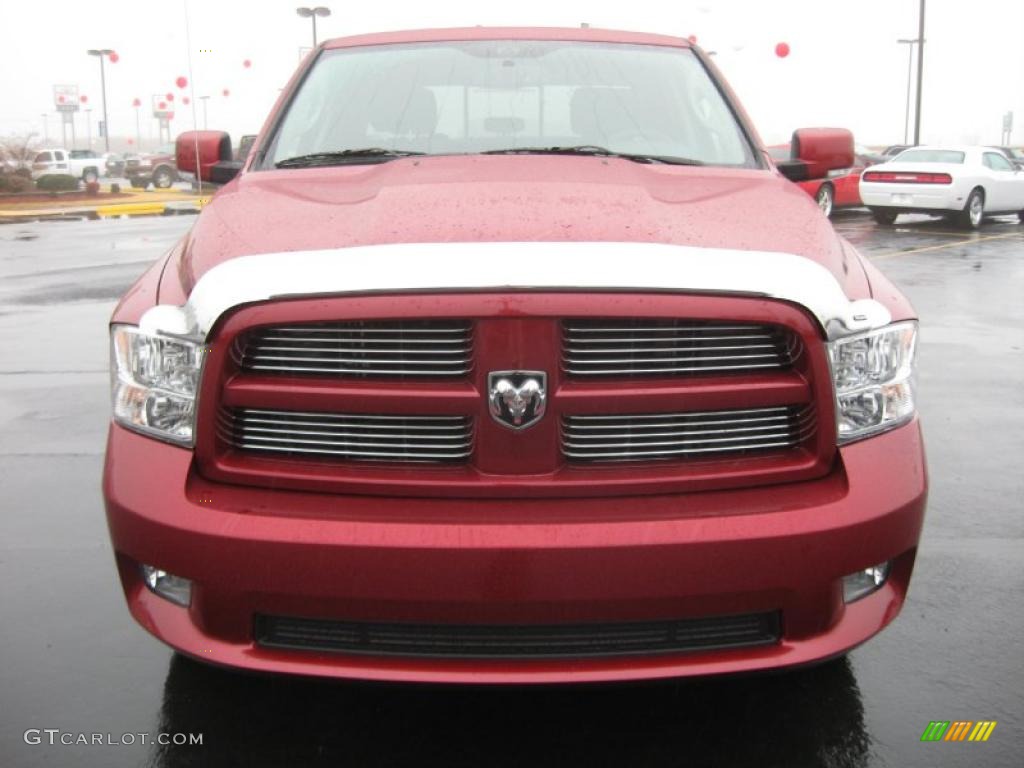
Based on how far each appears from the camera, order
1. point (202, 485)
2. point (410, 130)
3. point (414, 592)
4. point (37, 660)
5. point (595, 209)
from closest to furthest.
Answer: point (414, 592) < point (202, 485) < point (595, 209) < point (37, 660) < point (410, 130)

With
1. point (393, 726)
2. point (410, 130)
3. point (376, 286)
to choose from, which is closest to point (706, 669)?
point (393, 726)

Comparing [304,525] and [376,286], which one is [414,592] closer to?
[304,525]

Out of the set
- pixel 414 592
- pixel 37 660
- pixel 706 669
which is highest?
pixel 414 592

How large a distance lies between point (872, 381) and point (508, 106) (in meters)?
1.85

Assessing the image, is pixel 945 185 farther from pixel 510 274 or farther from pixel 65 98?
pixel 65 98

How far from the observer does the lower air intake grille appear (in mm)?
2316

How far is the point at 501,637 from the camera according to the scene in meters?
2.32

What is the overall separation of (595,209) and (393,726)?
4.47 ft

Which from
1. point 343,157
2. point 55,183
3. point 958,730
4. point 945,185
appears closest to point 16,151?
point 55,183

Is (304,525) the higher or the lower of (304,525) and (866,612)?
the higher

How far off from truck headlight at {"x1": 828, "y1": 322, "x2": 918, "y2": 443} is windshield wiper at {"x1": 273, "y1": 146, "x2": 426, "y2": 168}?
1.73 metres

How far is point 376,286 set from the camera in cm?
229

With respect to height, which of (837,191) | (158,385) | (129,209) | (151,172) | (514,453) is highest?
Answer: (158,385)

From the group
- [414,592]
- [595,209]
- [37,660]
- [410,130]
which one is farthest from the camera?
[410,130]
